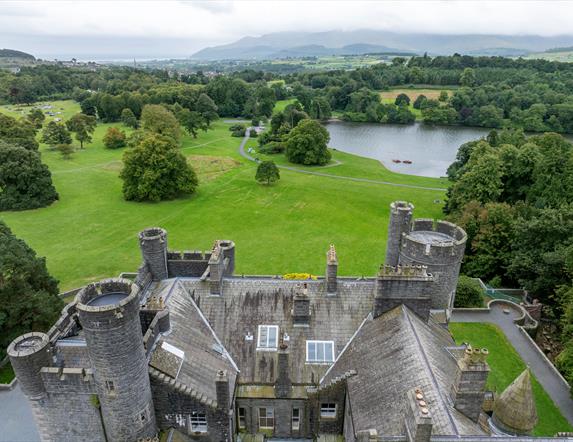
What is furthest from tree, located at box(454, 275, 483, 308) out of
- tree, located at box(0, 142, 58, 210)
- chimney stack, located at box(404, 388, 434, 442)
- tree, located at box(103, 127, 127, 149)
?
tree, located at box(103, 127, 127, 149)

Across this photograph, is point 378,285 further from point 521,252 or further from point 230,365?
point 521,252

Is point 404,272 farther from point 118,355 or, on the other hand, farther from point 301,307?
point 118,355

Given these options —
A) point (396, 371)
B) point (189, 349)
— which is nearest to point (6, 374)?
point (189, 349)

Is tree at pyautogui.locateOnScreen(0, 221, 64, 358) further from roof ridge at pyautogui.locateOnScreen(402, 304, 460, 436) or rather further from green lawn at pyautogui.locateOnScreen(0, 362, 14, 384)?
roof ridge at pyautogui.locateOnScreen(402, 304, 460, 436)

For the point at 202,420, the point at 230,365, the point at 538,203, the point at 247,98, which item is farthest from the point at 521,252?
the point at 247,98

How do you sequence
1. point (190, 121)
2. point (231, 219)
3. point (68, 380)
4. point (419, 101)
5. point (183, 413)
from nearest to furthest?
point (68, 380)
point (183, 413)
point (231, 219)
point (190, 121)
point (419, 101)

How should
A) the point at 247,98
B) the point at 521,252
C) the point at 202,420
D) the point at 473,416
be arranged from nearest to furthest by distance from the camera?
the point at 473,416 → the point at 202,420 → the point at 521,252 → the point at 247,98
